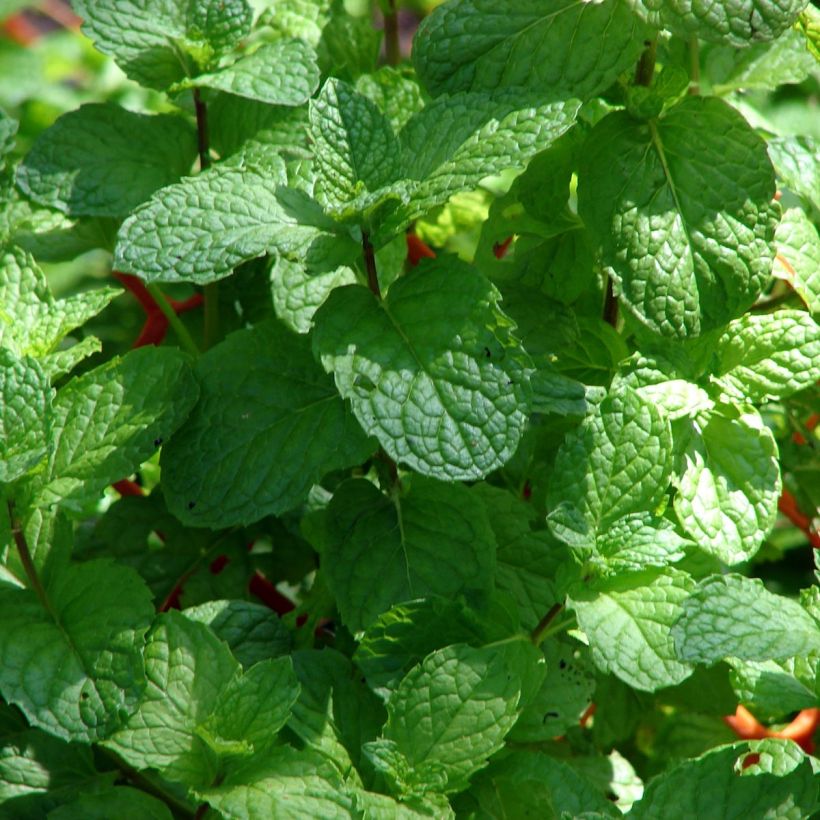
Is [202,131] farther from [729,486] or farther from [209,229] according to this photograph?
[729,486]

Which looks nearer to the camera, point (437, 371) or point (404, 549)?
point (437, 371)

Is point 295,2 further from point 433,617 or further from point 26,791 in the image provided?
point 26,791

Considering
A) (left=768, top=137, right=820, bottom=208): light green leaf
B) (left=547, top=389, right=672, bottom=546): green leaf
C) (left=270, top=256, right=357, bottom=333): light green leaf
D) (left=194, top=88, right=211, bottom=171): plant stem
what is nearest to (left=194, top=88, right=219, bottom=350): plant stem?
(left=194, top=88, right=211, bottom=171): plant stem

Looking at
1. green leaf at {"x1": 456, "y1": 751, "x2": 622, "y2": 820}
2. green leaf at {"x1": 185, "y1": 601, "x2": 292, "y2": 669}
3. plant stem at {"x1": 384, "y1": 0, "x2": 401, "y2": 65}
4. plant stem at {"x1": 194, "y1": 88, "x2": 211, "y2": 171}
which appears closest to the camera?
green leaf at {"x1": 456, "y1": 751, "x2": 622, "y2": 820}

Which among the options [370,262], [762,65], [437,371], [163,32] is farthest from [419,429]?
[762,65]

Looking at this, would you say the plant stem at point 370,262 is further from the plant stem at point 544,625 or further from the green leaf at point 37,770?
the green leaf at point 37,770

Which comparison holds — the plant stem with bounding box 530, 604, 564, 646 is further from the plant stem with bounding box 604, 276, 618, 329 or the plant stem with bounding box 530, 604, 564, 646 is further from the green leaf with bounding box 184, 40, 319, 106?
the green leaf with bounding box 184, 40, 319, 106
